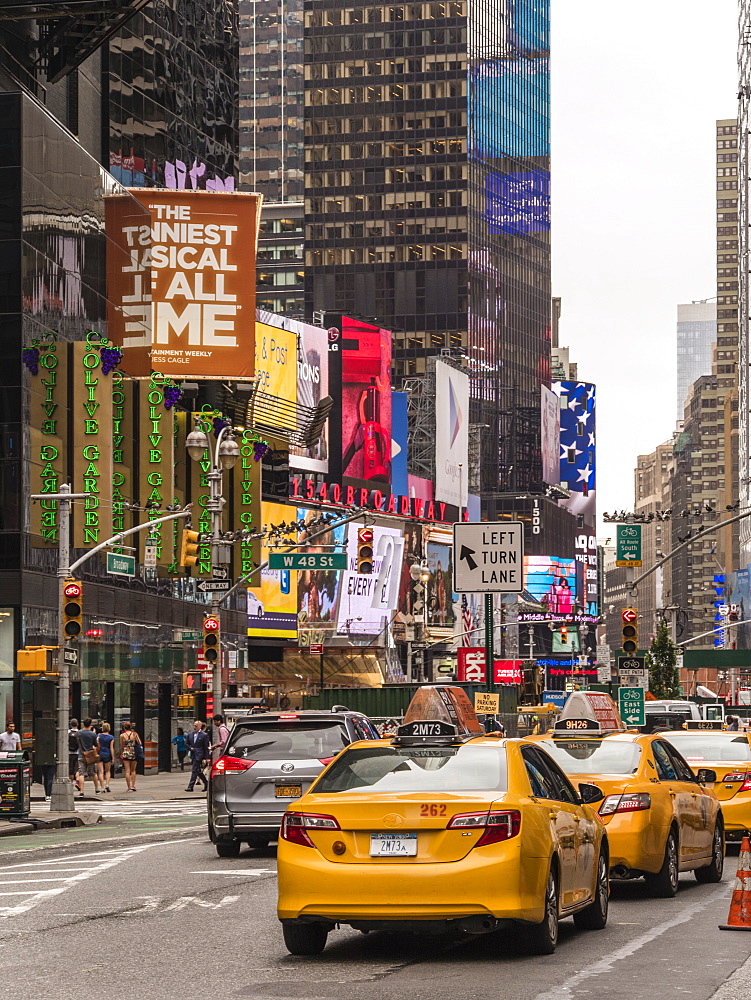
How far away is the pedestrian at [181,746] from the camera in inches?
2410

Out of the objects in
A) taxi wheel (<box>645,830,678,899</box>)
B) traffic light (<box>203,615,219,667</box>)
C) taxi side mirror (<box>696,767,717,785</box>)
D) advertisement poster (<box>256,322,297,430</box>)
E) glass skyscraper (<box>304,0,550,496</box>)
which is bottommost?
taxi wheel (<box>645,830,678,899</box>)

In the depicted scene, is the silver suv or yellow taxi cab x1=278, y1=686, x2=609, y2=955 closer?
yellow taxi cab x1=278, y1=686, x2=609, y2=955

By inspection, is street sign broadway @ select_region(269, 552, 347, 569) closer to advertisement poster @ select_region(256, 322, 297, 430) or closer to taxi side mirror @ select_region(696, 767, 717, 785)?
taxi side mirror @ select_region(696, 767, 717, 785)

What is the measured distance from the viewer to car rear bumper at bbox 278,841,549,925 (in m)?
11.7

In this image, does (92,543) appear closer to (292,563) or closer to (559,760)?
(292,563)

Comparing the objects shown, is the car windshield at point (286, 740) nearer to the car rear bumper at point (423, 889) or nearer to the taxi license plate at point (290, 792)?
the taxi license plate at point (290, 792)

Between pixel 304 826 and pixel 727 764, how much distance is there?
10.8m

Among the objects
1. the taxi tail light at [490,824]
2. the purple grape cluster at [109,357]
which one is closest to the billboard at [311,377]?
the purple grape cluster at [109,357]

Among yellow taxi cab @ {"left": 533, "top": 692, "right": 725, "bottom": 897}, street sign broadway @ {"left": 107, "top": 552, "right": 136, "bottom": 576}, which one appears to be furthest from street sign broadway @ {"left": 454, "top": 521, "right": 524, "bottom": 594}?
yellow taxi cab @ {"left": 533, "top": 692, "right": 725, "bottom": 897}

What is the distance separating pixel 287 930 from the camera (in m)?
12.6

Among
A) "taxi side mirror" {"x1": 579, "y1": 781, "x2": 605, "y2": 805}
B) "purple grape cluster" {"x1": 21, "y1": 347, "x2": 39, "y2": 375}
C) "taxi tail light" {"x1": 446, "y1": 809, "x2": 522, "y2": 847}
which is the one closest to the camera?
"taxi tail light" {"x1": 446, "y1": 809, "x2": 522, "y2": 847}

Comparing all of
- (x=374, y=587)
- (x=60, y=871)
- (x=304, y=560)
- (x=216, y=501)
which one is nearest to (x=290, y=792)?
(x=60, y=871)

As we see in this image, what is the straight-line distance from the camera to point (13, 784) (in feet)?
103

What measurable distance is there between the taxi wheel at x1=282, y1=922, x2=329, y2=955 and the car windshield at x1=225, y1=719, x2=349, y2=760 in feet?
30.4
